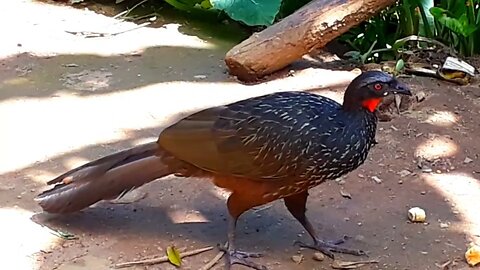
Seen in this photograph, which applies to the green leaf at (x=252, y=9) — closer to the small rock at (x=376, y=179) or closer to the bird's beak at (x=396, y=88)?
the small rock at (x=376, y=179)

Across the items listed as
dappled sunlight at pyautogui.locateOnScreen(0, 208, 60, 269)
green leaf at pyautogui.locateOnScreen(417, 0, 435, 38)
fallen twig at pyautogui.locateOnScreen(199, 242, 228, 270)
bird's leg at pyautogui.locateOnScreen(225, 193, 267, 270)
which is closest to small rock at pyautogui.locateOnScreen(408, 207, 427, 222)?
bird's leg at pyautogui.locateOnScreen(225, 193, 267, 270)

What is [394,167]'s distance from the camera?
4816mm

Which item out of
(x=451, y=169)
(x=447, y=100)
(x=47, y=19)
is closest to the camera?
(x=451, y=169)

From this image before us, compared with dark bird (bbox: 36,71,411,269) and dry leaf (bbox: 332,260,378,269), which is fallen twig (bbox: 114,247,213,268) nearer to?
dark bird (bbox: 36,71,411,269)

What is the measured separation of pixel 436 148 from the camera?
5031 millimetres

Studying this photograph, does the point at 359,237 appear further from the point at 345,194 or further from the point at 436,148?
the point at 436,148

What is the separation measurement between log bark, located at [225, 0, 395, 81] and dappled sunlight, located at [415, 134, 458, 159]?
4.58 ft

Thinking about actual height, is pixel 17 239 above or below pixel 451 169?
above

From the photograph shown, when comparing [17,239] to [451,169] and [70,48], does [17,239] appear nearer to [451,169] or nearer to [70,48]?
[451,169]

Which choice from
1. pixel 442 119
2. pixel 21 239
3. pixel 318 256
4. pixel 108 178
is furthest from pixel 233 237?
pixel 442 119

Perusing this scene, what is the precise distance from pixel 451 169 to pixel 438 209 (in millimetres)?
518

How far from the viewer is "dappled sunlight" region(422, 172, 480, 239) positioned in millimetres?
4234

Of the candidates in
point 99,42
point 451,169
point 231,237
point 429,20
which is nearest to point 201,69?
point 99,42

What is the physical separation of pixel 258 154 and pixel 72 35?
12.7ft
